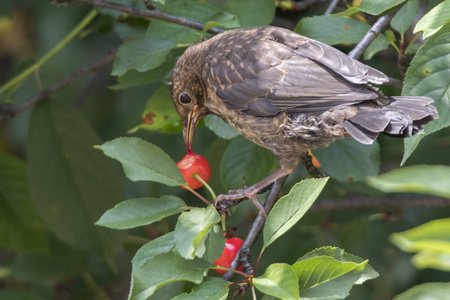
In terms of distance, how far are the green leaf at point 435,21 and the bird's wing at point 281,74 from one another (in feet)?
0.99

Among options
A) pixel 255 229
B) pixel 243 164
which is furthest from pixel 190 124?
pixel 255 229

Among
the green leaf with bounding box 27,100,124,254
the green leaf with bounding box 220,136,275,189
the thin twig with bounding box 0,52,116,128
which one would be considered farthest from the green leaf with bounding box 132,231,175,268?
the thin twig with bounding box 0,52,116,128

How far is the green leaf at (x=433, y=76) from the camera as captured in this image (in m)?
2.01

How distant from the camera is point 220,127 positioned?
2.79m

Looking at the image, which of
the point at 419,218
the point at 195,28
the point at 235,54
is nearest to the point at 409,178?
the point at 235,54

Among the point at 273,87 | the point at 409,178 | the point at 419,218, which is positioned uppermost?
the point at 409,178

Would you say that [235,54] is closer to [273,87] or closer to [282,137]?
[273,87]

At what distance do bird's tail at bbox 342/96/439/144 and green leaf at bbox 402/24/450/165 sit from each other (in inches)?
3.1

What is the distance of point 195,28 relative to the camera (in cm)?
276

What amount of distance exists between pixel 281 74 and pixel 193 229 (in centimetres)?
88

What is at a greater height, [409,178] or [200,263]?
[409,178]

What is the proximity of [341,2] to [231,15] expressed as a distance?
0.85 metres

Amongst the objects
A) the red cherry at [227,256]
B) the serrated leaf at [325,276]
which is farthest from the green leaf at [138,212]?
the serrated leaf at [325,276]

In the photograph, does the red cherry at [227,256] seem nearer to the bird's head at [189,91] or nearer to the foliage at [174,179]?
the foliage at [174,179]
